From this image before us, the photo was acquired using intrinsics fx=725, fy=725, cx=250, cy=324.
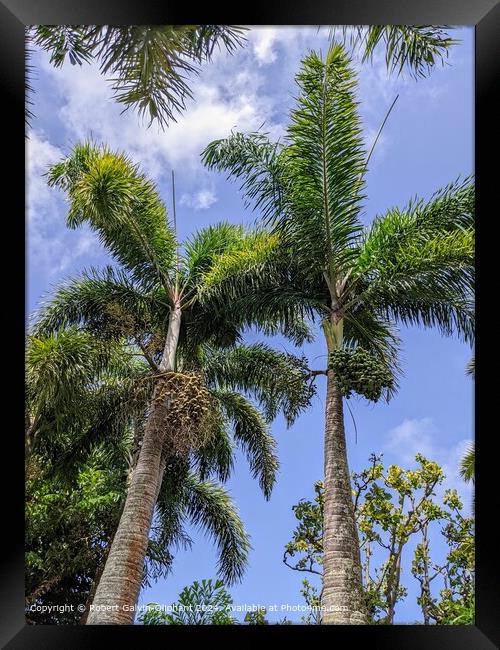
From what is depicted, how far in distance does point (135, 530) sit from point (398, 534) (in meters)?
3.82

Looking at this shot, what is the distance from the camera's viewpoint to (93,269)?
10.4 metres

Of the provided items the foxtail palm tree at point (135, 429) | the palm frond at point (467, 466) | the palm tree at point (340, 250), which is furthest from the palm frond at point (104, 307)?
the palm frond at point (467, 466)

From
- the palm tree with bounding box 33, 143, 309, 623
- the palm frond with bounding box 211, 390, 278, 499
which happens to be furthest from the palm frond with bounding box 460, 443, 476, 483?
the palm frond with bounding box 211, 390, 278, 499

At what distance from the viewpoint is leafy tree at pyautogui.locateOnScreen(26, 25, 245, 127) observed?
6293mm

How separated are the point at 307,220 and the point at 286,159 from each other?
0.98 metres

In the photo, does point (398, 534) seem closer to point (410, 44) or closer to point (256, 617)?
point (256, 617)

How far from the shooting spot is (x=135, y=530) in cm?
900

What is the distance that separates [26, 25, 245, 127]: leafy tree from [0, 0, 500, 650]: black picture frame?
893mm

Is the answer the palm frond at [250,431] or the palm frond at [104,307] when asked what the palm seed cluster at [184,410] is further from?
the palm frond at [250,431]

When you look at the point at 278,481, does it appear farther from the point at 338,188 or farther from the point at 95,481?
the point at 338,188

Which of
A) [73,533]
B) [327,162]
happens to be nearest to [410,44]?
[327,162]

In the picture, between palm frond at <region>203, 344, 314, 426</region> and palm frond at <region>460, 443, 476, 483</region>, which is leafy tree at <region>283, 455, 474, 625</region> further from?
palm frond at <region>203, 344, 314, 426</region>
